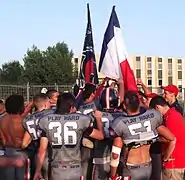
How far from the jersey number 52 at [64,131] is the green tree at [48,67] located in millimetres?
41731

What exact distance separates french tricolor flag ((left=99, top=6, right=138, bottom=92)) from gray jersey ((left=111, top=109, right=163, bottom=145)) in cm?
249

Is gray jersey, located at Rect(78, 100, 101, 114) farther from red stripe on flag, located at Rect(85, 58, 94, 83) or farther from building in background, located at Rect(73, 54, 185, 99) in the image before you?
building in background, located at Rect(73, 54, 185, 99)

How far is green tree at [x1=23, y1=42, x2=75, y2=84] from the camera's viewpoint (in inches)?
1895

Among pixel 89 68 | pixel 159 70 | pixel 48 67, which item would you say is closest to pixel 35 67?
pixel 48 67

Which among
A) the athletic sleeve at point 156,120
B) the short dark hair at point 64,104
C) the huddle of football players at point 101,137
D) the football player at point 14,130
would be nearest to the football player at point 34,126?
the football player at point 14,130

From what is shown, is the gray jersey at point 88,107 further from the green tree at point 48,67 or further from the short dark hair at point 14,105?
the green tree at point 48,67

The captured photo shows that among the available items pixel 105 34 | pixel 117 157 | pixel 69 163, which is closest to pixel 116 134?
pixel 117 157

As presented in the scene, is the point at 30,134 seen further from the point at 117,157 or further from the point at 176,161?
the point at 176,161

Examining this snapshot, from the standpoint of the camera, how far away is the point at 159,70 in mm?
96500

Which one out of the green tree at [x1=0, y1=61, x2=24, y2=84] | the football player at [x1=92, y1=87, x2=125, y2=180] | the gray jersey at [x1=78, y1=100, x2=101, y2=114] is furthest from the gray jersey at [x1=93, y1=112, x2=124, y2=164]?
the green tree at [x1=0, y1=61, x2=24, y2=84]

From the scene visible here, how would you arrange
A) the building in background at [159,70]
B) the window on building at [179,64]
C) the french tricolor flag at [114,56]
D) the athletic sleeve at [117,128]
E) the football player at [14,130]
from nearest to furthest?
the athletic sleeve at [117,128], the football player at [14,130], the french tricolor flag at [114,56], the building in background at [159,70], the window on building at [179,64]

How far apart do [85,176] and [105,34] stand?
10.6 feet

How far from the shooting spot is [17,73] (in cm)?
5519

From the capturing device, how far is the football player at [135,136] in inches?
242
